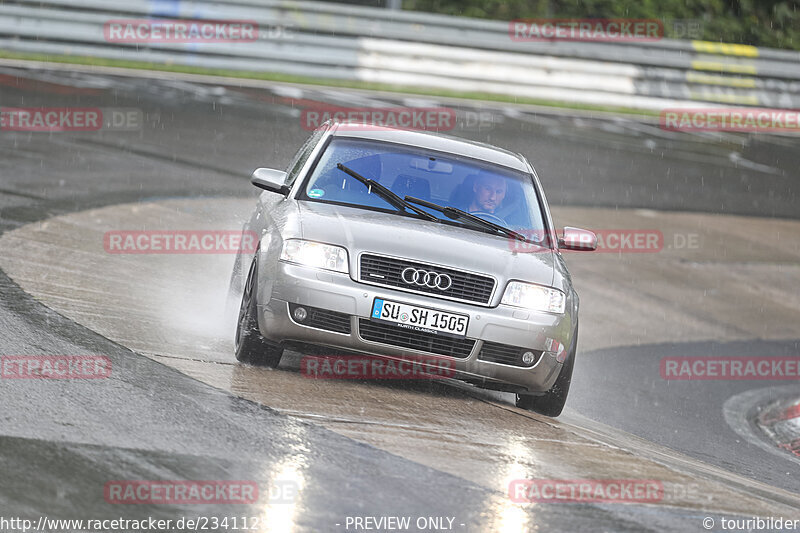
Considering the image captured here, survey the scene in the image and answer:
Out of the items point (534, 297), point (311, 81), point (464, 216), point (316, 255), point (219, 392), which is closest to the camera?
point (219, 392)

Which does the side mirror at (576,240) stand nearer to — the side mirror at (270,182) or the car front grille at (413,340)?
the car front grille at (413,340)

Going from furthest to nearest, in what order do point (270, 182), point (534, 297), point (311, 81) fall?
point (311, 81) → point (270, 182) → point (534, 297)

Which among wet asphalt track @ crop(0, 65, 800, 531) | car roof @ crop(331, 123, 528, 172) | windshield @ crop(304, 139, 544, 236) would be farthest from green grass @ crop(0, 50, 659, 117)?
windshield @ crop(304, 139, 544, 236)

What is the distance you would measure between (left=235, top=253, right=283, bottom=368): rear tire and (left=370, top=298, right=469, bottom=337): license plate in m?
0.73

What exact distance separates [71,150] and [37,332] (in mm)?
7929

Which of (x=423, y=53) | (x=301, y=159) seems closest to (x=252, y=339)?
(x=301, y=159)

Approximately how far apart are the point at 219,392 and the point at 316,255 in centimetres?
97

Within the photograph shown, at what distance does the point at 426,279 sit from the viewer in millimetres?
6934

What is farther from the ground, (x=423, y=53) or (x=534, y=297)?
(x=423, y=53)

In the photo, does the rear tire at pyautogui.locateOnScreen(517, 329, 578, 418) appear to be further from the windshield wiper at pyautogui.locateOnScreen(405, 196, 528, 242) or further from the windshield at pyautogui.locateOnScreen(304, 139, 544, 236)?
the windshield at pyautogui.locateOnScreen(304, 139, 544, 236)

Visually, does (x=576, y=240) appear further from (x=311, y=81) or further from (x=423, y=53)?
(x=423, y=53)

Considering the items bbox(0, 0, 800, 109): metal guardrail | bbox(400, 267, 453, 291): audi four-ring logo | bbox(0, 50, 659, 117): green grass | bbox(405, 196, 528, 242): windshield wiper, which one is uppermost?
bbox(0, 0, 800, 109): metal guardrail

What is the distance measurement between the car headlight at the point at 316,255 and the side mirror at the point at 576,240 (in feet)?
6.10

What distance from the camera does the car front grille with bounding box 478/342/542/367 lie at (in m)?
7.00
